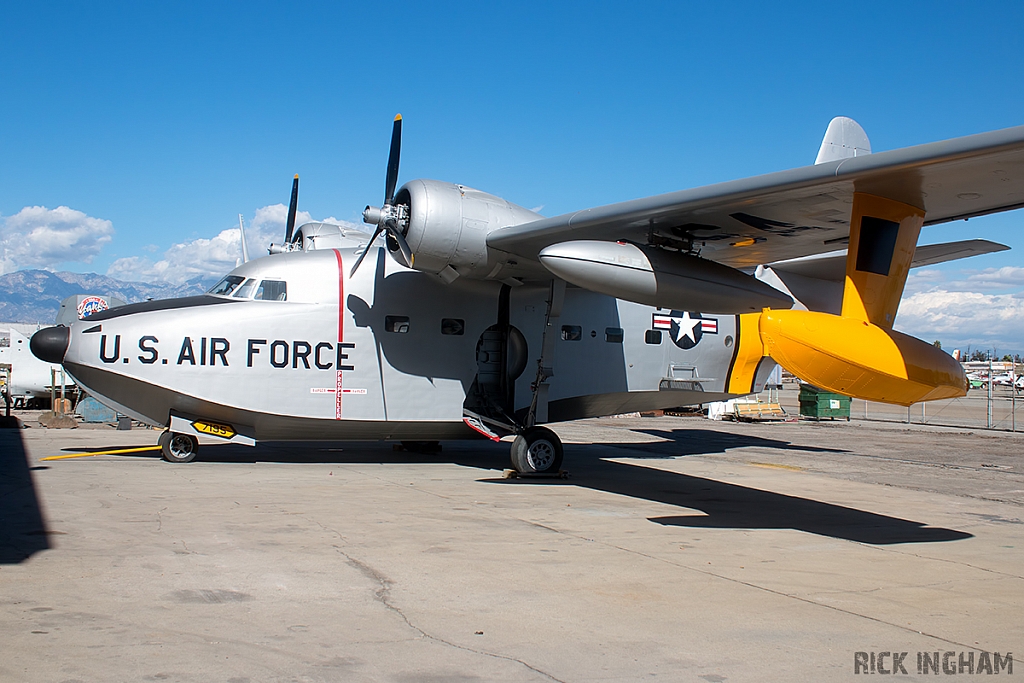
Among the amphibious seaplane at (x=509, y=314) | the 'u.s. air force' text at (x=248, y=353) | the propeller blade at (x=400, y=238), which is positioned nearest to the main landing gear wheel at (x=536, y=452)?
the amphibious seaplane at (x=509, y=314)


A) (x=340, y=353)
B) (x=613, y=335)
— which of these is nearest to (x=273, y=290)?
(x=340, y=353)

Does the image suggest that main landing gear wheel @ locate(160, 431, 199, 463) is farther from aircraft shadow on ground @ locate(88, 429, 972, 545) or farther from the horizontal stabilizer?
the horizontal stabilizer

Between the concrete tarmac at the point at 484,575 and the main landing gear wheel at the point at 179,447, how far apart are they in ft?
1.65

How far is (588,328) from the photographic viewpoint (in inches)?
575

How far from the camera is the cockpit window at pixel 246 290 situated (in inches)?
515

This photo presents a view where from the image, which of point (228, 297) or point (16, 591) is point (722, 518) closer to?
point (16, 591)

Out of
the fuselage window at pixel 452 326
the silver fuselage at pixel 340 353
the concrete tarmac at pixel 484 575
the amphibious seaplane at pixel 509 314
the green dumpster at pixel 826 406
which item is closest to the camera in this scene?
the concrete tarmac at pixel 484 575

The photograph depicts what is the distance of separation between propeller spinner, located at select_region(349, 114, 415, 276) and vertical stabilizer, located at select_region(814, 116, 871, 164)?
731 centimetres

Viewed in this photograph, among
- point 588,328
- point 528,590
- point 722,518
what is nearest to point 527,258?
point 588,328

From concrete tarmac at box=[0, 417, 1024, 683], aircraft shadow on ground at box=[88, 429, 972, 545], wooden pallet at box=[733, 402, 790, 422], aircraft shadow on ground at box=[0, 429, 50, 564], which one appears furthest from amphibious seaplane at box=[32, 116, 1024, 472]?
wooden pallet at box=[733, 402, 790, 422]

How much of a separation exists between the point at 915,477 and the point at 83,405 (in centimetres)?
2196

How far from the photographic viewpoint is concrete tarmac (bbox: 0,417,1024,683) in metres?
4.32

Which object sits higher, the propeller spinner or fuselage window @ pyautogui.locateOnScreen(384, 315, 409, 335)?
the propeller spinner

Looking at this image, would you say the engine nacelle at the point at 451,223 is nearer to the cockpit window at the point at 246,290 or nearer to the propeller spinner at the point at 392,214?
the propeller spinner at the point at 392,214
